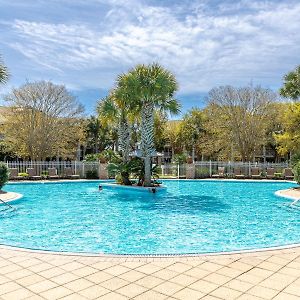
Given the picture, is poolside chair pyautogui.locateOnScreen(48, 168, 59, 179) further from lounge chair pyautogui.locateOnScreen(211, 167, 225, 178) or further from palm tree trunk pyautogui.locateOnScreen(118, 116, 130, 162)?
lounge chair pyautogui.locateOnScreen(211, 167, 225, 178)

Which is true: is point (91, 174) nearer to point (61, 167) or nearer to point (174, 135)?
point (61, 167)

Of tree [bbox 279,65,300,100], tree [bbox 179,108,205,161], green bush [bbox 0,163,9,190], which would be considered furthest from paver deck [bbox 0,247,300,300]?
tree [bbox 179,108,205,161]

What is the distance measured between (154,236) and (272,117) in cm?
3012

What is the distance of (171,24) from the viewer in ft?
37.7

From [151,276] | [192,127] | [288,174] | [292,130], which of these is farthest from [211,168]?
[151,276]

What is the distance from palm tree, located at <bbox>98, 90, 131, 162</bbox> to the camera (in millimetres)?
A: 20297

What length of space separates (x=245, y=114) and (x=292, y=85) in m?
12.0

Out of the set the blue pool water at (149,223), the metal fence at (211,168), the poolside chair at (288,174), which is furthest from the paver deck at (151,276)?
the poolside chair at (288,174)

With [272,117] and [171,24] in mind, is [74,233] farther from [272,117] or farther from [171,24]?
[272,117]

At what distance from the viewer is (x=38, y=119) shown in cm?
3288

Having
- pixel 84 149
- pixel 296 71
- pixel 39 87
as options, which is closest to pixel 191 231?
pixel 296 71

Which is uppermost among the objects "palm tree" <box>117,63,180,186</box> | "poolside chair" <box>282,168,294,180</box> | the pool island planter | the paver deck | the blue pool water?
"palm tree" <box>117,63,180,186</box>

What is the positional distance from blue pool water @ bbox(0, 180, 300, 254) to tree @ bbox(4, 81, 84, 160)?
16.7 metres

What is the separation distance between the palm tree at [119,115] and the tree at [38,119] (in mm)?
13986
